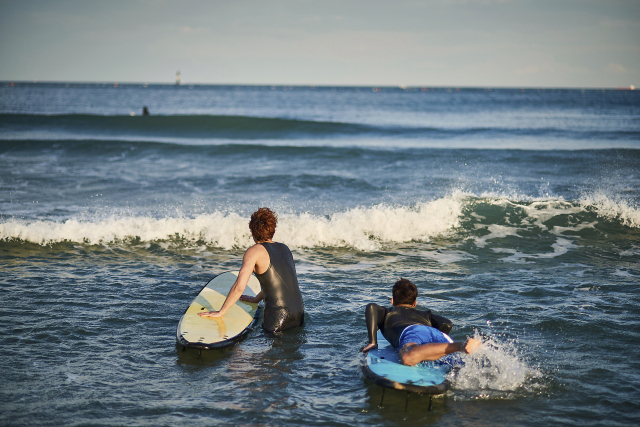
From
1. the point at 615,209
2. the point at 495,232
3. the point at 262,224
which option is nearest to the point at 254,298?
the point at 262,224

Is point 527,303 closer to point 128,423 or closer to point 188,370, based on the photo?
point 188,370

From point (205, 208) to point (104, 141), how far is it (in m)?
11.2

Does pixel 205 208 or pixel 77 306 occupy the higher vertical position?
pixel 205 208

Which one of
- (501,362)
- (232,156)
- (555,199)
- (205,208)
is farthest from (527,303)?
(232,156)

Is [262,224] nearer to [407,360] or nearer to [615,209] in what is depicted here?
[407,360]

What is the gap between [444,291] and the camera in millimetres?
6715

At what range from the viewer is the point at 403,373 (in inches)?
158

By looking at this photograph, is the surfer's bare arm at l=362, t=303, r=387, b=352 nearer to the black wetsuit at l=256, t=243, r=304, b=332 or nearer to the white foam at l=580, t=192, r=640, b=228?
the black wetsuit at l=256, t=243, r=304, b=332

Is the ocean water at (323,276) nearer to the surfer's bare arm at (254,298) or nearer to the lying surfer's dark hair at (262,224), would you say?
the surfer's bare arm at (254,298)

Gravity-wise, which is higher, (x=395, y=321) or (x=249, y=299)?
(x=395, y=321)

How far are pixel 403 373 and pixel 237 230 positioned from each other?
6222 mm

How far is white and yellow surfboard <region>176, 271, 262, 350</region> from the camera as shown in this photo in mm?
4777

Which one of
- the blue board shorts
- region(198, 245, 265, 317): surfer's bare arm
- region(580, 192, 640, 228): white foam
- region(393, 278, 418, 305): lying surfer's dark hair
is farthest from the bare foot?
region(580, 192, 640, 228): white foam

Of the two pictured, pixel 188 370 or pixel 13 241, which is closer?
pixel 188 370
